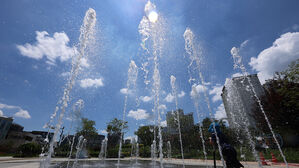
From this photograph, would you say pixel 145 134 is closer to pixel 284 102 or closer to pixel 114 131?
pixel 114 131

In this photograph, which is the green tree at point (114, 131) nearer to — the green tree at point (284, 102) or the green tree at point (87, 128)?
the green tree at point (87, 128)

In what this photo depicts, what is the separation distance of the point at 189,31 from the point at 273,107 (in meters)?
17.3

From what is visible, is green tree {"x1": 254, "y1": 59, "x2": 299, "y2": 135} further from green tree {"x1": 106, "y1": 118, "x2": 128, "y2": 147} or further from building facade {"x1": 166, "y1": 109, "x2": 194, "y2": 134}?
green tree {"x1": 106, "y1": 118, "x2": 128, "y2": 147}

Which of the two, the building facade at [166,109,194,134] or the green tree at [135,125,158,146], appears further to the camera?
the green tree at [135,125,158,146]

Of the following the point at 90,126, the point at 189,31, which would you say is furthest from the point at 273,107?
the point at 90,126

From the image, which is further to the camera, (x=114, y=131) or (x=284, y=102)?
(x=114, y=131)

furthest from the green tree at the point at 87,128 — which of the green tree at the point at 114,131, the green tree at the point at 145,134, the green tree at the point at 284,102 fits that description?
the green tree at the point at 284,102

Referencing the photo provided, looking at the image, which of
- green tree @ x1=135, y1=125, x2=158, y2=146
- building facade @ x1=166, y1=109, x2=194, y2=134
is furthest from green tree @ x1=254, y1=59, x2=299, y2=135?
green tree @ x1=135, y1=125, x2=158, y2=146

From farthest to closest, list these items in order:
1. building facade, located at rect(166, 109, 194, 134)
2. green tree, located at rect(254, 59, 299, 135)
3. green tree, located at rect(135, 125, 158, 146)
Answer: green tree, located at rect(135, 125, 158, 146), building facade, located at rect(166, 109, 194, 134), green tree, located at rect(254, 59, 299, 135)

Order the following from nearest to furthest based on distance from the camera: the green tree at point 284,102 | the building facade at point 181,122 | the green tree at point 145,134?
1. the green tree at point 284,102
2. the building facade at point 181,122
3. the green tree at point 145,134

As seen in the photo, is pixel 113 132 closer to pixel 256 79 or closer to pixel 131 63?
pixel 131 63

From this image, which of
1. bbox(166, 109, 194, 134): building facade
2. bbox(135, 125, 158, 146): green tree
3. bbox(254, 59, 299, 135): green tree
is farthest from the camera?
bbox(135, 125, 158, 146): green tree

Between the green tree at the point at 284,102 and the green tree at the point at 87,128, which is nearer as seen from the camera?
the green tree at the point at 284,102

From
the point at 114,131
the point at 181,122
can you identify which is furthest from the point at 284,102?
the point at 114,131
